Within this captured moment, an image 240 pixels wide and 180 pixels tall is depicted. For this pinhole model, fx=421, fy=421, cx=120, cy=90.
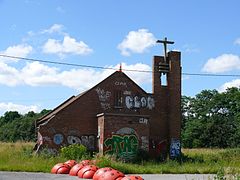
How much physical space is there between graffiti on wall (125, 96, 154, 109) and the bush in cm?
628

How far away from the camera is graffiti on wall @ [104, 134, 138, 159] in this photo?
31.1 metres

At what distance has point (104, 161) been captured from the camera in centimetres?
2261

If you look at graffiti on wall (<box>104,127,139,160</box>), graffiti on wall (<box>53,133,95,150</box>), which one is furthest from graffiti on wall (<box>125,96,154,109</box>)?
graffiti on wall (<box>53,133,95,150</box>)

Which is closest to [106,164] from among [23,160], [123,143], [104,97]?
[23,160]

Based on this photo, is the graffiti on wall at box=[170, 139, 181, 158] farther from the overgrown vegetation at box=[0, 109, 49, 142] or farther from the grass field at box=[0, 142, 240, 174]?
the overgrown vegetation at box=[0, 109, 49, 142]

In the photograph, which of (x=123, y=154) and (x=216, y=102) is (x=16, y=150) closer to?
(x=123, y=154)

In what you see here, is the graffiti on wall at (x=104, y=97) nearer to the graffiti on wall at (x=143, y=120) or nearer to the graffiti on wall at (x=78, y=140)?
the graffiti on wall at (x=78, y=140)

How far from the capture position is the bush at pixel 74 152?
28.8 m

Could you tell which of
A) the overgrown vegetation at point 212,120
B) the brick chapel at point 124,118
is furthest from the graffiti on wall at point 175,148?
the overgrown vegetation at point 212,120

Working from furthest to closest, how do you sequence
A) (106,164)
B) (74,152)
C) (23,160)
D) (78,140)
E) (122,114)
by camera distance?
1. (78,140)
2. (122,114)
3. (74,152)
4. (23,160)
5. (106,164)

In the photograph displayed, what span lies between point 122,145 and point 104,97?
15.1ft

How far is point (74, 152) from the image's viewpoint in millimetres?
29156

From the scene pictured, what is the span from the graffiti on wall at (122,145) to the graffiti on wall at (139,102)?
3.46 meters

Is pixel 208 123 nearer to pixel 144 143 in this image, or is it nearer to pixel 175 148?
pixel 175 148
